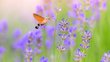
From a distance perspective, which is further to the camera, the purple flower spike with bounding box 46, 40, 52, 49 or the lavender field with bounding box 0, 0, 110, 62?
the purple flower spike with bounding box 46, 40, 52, 49

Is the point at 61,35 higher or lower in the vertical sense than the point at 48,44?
lower

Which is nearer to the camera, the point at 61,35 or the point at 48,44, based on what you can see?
the point at 61,35

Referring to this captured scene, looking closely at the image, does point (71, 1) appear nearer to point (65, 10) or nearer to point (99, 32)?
point (65, 10)

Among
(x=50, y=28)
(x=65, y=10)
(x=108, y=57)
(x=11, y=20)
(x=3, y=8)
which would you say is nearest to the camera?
(x=108, y=57)

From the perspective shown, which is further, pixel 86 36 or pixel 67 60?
pixel 67 60

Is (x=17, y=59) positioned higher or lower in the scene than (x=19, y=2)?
lower

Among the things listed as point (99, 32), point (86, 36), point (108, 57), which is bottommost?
point (108, 57)

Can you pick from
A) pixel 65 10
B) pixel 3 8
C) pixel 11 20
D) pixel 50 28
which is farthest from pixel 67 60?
pixel 3 8

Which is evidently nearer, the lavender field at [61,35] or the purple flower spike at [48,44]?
the lavender field at [61,35]
